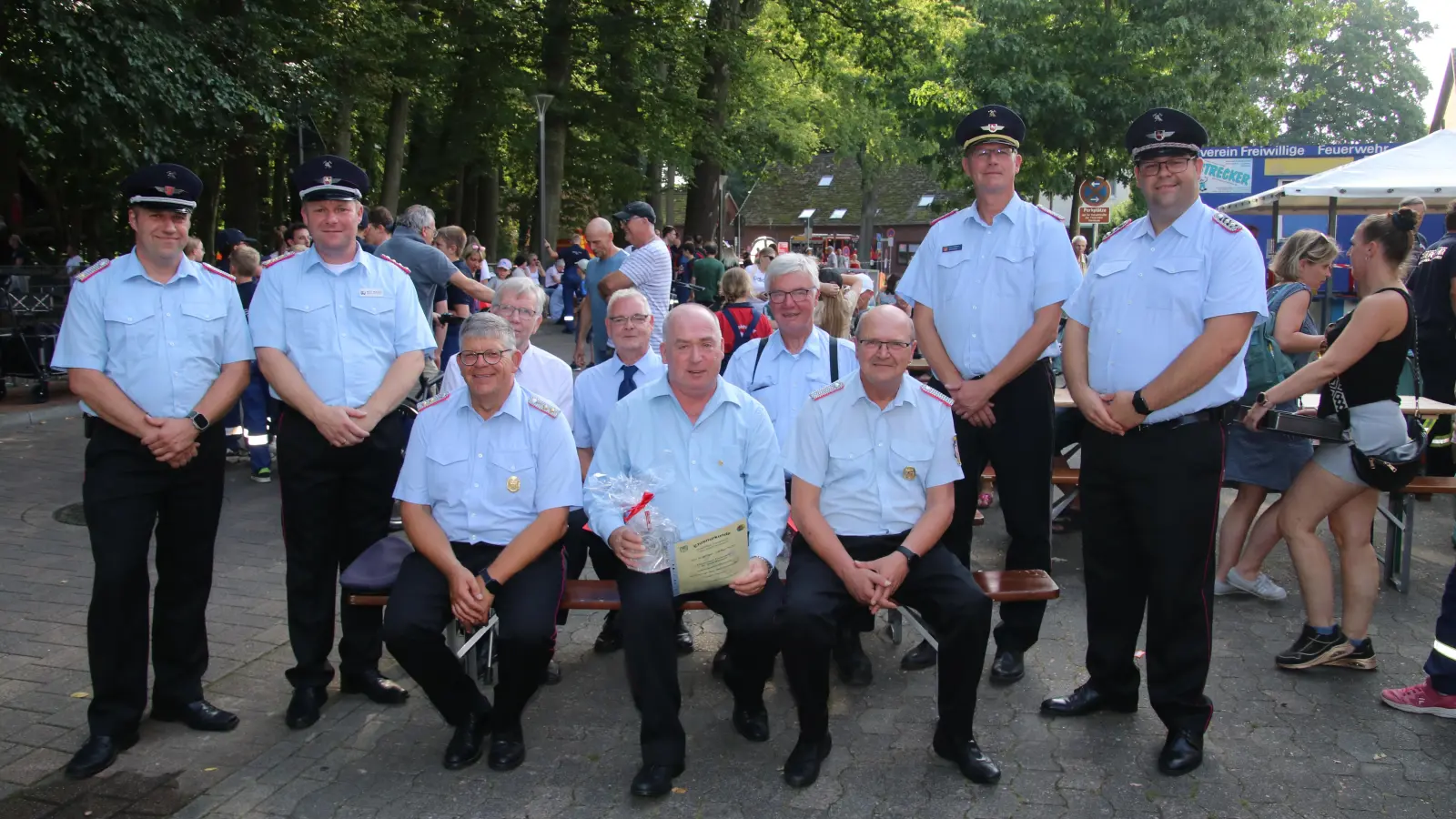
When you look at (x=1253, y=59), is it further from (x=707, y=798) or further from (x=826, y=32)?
(x=707, y=798)

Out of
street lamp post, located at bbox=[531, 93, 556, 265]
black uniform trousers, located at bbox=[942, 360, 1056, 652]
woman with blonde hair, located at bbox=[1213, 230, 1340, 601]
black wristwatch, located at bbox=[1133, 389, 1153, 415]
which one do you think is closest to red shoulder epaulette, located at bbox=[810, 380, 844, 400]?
black uniform trousers, located at bbox=[942, 360, 1056, 652]

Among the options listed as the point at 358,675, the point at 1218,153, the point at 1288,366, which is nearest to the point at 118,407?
the point at 358,675

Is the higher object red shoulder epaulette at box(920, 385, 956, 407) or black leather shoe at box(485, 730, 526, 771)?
red shoulder epaulette at box(920, 385, 956, 407)

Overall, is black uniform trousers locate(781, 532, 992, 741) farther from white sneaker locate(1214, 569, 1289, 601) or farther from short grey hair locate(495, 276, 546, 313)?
white sneaker locate(1214, 569, 1289, 601)

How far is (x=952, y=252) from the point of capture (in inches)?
186

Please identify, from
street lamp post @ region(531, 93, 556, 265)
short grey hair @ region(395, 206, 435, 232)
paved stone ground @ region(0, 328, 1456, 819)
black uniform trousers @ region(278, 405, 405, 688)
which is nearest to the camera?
paved stone ground @ region(0, 328, 1456, 819)

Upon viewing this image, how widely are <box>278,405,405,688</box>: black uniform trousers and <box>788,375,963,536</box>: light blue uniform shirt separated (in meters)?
1.65

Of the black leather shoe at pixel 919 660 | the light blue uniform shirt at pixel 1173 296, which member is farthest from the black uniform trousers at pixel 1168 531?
the black leather shoe at pixel 919 660

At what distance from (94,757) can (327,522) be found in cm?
111

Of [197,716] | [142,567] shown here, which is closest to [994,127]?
[142,567]

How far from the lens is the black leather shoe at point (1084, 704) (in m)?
4.34

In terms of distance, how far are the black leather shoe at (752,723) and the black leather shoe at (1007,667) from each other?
42.4 inches

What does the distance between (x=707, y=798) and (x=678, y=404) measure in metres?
1.39

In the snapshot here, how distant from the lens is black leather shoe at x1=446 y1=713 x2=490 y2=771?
3971 millimetres
